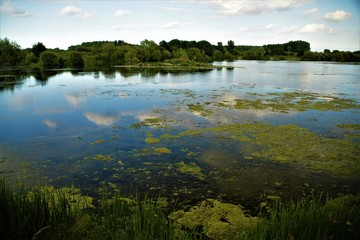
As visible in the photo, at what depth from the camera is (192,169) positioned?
26.1 feet

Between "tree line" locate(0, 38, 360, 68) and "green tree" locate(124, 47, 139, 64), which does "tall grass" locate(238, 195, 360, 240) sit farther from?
"green tree" locate(124, 47, 139, 64)

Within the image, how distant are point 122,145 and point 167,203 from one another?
14.2 ft

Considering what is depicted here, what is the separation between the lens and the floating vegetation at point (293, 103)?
16531mm

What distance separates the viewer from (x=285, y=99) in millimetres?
19562

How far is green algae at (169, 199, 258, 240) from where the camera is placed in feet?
17.3

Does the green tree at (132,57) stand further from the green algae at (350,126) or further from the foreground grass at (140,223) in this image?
the foreground grass at (140,223)

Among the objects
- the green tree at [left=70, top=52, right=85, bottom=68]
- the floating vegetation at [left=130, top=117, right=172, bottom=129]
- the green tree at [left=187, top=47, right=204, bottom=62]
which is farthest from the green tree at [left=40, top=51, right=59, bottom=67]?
the floating vegetation at [left=130, top=117, right=172, bottom=129]

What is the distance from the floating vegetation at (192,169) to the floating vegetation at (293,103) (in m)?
9.34

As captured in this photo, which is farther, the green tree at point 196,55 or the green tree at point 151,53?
the green tree at point 196,55

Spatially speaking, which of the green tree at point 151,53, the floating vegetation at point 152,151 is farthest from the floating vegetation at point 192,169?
the green tree at point 151,53

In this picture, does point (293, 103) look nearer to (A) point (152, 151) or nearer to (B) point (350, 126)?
(B) point (350, 126)

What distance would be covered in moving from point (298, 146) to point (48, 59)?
235 feet

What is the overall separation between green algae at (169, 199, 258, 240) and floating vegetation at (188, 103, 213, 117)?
8942 mm

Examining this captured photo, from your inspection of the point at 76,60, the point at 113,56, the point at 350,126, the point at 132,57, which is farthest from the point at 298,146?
the point at 113,56
